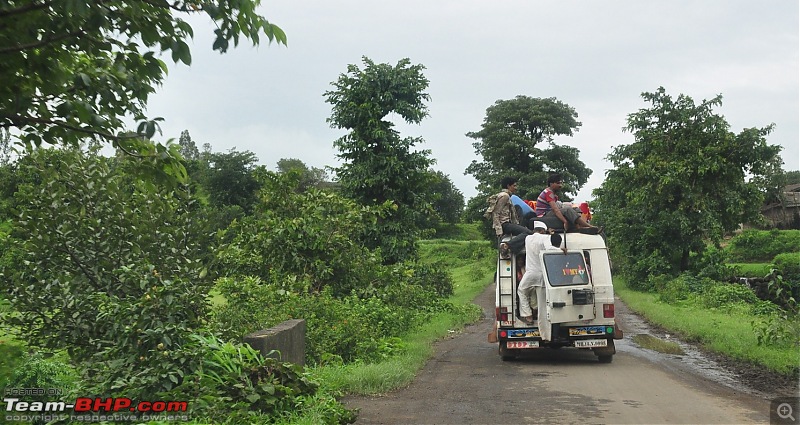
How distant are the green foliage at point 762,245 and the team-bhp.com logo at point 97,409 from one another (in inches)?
1729

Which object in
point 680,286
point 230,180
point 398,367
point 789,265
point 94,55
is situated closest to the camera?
point 94,55

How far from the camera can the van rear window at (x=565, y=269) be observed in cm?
1216

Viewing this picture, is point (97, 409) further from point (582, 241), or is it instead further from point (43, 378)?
point (582, 241)

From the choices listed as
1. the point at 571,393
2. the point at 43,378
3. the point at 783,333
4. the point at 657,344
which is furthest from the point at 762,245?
the point at 43,378

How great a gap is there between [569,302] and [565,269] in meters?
0.56

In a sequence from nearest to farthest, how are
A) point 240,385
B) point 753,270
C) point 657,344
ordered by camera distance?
1. point 240,385
2. point 657,344
3. point 753,270

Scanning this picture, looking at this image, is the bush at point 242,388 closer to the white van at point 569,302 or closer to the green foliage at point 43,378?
the green foliage at point 43,378

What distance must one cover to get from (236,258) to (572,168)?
4150cm

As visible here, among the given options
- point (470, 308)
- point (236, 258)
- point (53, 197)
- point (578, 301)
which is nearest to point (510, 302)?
point (578, 301)

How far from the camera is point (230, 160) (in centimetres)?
5928

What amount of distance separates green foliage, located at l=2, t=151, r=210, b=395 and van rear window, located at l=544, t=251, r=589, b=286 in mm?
5945

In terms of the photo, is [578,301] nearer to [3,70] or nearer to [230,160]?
[3,70]

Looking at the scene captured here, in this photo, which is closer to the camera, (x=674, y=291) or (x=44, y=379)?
(x=44, y=379)

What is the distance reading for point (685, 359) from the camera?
45.1ft
